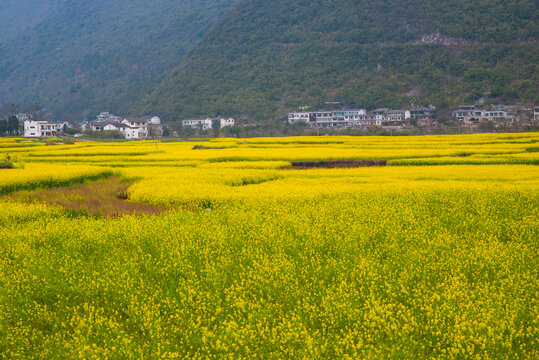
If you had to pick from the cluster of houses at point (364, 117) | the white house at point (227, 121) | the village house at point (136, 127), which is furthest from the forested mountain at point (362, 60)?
the village house at point (136, 127)

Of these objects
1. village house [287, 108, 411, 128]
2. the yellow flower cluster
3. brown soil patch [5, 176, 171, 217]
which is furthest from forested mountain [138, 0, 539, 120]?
brown soil patch [5, 176, 171, 217]

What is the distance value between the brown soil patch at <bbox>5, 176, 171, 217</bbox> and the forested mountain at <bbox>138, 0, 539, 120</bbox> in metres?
76.0

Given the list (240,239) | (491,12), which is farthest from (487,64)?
(240,239)

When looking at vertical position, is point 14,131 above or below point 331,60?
below

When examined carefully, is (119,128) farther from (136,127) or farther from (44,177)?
(44,177)

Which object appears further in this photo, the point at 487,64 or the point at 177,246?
the point at 487,64

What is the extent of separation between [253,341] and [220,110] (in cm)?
9922

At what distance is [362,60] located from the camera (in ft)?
350

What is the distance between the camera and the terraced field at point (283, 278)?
6.49m

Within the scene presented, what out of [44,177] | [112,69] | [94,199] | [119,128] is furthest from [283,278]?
[112,69]

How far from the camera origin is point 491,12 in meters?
106

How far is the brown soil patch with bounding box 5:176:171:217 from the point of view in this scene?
1551 cm

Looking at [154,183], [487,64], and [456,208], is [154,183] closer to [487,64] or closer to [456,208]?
[456,208]

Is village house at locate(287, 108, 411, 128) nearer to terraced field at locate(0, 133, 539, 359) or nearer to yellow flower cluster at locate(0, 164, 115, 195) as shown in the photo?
yellow flower cluster at locate(0, 164, 115, 195)
